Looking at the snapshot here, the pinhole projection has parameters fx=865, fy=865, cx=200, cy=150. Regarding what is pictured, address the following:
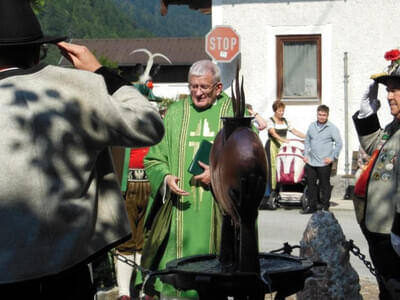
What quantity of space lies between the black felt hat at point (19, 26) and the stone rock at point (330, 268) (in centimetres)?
342

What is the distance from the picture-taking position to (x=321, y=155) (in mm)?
14398

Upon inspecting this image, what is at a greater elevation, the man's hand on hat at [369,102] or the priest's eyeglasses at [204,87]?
the priest's eyeglasses at [204,87]

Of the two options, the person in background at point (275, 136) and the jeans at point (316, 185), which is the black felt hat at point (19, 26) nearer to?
the jeans at point (316, 185)

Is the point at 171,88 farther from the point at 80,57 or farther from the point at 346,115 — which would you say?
the point at 80,57

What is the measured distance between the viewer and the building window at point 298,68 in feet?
60.4

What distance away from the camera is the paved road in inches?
431

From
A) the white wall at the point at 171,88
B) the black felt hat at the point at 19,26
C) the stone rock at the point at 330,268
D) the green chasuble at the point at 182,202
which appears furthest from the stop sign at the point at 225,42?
the white wall at the point at 171,88

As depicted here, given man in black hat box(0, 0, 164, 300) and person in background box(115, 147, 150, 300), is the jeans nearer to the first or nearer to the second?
person in background box(115, 147, 150, 300)

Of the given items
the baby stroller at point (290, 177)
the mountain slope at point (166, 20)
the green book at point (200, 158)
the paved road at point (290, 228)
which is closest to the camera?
the green book at point (200, 158)

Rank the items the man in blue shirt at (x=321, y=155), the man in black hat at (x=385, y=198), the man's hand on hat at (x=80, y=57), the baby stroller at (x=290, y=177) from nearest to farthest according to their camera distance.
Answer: the man's hand on hat at (x=80, y=57), the man in black hat at (x=385, y=198), the man in blue shirt at (x=321, y=155), the baby stroller at (x=290, y=177)

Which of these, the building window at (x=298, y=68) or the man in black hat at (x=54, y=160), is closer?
the man in black hat at (x=54, y=160)

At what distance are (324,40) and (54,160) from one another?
1556cm

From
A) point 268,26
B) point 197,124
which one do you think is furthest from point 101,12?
point 197,124

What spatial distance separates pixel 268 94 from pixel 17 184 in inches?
612
